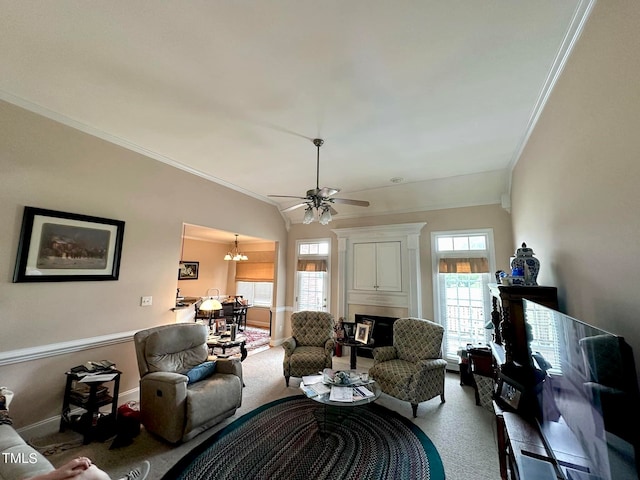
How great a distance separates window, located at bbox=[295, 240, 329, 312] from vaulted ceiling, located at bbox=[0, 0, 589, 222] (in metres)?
2.75

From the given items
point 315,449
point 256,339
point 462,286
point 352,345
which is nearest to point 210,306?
point 352,345

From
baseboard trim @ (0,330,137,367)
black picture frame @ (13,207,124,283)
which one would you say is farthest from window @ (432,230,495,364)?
black picture frame @ (13,207,124,283)

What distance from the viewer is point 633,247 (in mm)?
1234

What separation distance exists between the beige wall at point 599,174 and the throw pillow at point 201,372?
3.53 meters

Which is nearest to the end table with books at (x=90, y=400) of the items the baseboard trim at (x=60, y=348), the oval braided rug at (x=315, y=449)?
the baseboard trim at (x=60, y=348)

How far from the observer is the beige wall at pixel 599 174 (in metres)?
1.23

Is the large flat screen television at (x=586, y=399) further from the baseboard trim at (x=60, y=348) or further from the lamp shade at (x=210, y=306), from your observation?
the baseboard trim at (x=60, y=348)

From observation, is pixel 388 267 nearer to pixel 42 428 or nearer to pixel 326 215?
pixel 326 215

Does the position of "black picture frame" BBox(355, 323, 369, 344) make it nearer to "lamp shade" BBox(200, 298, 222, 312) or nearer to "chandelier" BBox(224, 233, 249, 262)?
"lamp shade" BBox(200, 298, 222, 312)

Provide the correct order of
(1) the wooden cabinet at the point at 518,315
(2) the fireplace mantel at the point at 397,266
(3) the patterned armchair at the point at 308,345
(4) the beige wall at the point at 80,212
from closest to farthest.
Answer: (1) the wooden cabinet at the point at 518,315, (4) the beige wall at the point at 80,212, (3) the patterned armchair at the point at 308,345, (2) the fireplace mantel at the point at 397,266

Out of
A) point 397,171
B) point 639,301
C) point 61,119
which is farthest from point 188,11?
point 397,171

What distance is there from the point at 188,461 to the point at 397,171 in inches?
169

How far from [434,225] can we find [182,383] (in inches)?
179

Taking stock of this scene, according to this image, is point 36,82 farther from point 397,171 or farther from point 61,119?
point 397,171
